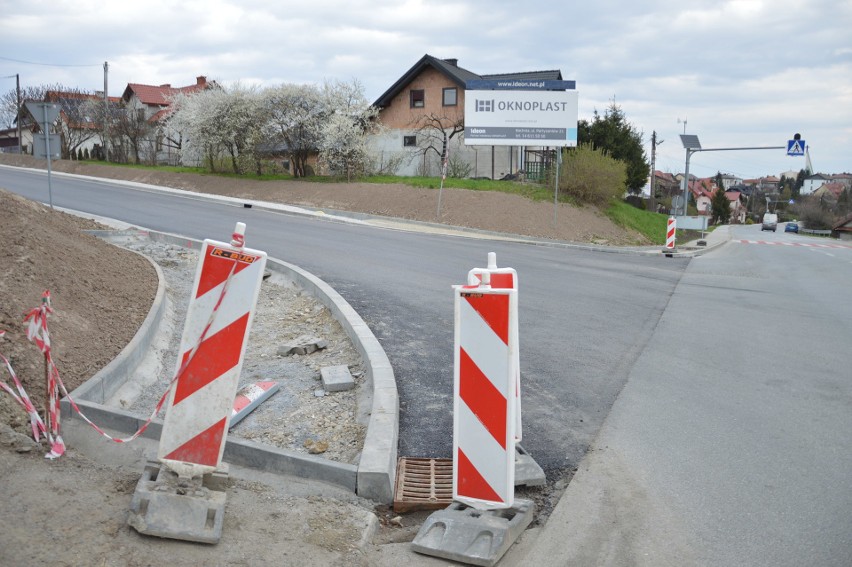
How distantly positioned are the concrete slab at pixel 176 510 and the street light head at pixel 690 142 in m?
38.3

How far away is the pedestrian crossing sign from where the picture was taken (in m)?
32.8

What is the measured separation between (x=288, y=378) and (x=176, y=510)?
2.97m

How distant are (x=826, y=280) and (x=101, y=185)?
30886 millimetres

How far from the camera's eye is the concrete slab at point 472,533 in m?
3.68

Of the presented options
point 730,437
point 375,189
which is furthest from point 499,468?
point 375,189

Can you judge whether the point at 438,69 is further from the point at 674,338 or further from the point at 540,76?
the point at 674,338

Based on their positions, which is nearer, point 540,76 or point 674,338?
point 674,338

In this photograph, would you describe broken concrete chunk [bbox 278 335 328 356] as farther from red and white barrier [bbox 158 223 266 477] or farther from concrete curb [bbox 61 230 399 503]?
red and white barrier [bbox 158 223 266 477]

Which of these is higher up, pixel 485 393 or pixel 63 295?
pixel 63 295

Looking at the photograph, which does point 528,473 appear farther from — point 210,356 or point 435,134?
point 435,134

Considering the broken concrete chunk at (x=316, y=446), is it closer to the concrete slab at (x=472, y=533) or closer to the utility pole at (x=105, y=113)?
the concrete slab at (x=472, y=533)

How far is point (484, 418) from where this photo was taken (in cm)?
411

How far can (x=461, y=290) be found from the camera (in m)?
4.06

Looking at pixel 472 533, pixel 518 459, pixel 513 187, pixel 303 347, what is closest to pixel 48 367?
pixel 472 533
